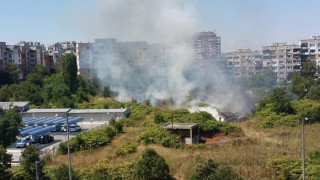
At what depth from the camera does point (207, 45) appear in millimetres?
40969

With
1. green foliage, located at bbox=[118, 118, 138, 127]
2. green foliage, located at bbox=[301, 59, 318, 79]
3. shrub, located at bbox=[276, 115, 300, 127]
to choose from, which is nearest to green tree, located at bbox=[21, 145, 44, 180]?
green foliage, located at bbox=[118, 118, 138, 127]

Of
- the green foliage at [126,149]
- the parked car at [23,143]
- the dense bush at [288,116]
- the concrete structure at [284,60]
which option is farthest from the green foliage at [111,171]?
the concrete structure at [284,60]

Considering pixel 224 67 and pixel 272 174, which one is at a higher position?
pixel 224 67

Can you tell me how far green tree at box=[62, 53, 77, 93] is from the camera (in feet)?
109

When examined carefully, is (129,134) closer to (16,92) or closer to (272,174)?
(272,174)

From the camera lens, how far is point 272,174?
12.3m

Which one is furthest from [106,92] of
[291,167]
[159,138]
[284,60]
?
[291,167]

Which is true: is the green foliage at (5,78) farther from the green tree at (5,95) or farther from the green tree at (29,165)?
the green tree at (29,165)

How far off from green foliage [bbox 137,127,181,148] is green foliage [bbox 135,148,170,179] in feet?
12.0

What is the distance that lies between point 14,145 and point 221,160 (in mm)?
A: 9999

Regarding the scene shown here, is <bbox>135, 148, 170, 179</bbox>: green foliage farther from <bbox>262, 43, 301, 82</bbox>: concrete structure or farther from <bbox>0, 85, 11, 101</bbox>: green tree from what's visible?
<bbox>262, 43, 301, 82</bbox>: concrete structure

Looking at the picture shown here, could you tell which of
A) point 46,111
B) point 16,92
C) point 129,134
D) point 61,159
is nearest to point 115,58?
point 16,92

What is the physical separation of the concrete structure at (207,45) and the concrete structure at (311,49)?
30.8ft

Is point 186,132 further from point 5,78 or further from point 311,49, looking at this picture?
point 311,49
